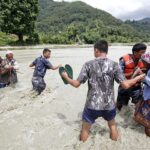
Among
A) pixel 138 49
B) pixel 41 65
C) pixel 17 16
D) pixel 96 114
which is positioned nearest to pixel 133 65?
pixel 138 49

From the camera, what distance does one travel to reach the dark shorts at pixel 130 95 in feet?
22.8

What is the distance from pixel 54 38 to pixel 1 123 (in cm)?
4342

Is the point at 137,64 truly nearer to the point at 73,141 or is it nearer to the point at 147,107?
the point at 147,107

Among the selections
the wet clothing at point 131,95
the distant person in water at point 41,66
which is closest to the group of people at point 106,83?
the wet clothing at point 131,95

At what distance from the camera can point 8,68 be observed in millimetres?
10188

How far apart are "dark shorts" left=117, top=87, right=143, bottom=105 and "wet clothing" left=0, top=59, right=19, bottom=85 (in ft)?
13.1

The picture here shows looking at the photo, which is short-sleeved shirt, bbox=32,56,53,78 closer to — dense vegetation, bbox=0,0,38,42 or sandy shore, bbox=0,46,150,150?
sandy shore, bbox=0,46,150,150

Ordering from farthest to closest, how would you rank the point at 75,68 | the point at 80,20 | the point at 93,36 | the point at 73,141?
1. the point at 80,20
2. the point at 93,36
3. the point at 75,68
4. the point at 73,141

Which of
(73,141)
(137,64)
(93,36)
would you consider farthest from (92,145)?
(93,36)

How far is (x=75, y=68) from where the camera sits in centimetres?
1889

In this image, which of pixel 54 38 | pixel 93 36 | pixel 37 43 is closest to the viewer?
pixel 37 43

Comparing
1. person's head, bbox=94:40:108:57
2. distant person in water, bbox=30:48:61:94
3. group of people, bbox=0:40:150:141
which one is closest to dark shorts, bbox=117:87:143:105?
group of people, bbox=0:40:150:141

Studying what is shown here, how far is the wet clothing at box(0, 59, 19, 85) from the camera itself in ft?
33.4

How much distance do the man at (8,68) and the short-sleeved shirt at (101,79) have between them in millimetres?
5378
